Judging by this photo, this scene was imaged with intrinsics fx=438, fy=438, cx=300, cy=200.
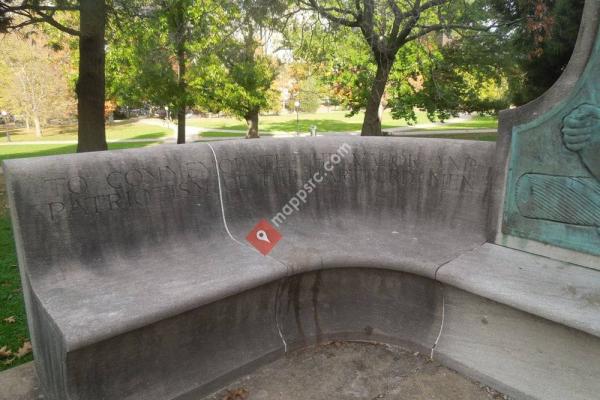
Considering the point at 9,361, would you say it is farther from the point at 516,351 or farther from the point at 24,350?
the point at 516,351

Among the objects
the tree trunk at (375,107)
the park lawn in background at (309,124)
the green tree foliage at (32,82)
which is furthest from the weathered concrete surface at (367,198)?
the green tree foliage at (32,82)

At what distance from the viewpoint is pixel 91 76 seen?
25.7 feet

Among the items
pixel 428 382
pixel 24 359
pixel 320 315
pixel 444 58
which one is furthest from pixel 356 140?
pixel 444 58

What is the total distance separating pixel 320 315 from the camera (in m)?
3.79

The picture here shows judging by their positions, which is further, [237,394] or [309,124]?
[309,124]

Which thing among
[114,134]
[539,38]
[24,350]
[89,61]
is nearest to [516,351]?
[24,350]

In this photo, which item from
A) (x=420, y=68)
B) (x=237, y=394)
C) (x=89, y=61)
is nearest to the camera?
(x=237, y=394)

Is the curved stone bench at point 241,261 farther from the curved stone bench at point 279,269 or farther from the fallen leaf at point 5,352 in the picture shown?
the fallen leaf at point 5,352

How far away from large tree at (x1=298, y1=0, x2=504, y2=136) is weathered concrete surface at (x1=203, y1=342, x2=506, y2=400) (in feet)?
24.8

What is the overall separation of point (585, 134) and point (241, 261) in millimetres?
2793

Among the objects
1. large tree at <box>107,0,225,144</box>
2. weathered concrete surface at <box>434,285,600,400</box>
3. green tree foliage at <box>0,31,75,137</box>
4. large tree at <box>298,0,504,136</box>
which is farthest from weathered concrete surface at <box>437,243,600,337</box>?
green tree foliage at <box>0,31,75,137</box>

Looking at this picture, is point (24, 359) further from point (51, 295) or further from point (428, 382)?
point (428, 382)

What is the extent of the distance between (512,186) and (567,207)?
1.52 feet

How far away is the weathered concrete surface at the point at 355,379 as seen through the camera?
3.09m
